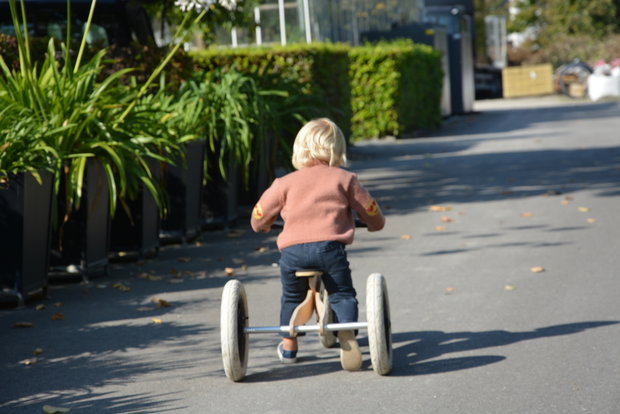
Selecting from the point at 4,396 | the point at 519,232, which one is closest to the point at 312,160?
the point at 4,396

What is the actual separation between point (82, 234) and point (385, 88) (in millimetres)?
15054

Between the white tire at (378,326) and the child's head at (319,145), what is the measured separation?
25.6 inches

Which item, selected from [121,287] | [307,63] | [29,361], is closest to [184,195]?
[121,287]

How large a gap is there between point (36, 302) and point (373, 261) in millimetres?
2807

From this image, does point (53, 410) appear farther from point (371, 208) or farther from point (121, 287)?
point (121, 287)

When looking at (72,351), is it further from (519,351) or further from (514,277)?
(514,277)

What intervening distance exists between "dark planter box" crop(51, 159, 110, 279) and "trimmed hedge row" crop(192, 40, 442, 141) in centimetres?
372

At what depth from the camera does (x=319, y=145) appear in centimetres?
528

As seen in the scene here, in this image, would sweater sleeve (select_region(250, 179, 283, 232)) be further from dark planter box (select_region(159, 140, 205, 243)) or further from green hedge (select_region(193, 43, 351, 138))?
green hedge (select_region(193, 43, 351, 138))

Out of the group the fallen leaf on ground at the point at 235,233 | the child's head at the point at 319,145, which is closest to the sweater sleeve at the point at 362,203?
the child's head at the point at 319,145

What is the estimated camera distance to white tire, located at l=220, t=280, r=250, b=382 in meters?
5.07

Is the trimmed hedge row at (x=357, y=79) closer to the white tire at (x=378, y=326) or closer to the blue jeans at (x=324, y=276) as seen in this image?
the blue jeans at (x=324, y=276)

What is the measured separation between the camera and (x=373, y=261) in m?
8.70

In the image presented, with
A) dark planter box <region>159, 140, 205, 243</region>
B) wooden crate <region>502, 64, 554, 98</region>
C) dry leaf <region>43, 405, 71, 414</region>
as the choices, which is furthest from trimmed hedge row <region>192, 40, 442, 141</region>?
wooden crate <region>502, 64, 554, 98</region>
